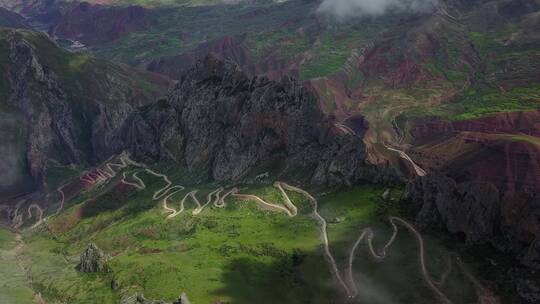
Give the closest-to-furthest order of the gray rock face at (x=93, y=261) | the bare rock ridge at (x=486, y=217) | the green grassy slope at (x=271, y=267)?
the bare rock ridge at (x=486, y=217) < the green grassy slope at (x=271, y=267) < the gray rock face at (x=93, y=261)

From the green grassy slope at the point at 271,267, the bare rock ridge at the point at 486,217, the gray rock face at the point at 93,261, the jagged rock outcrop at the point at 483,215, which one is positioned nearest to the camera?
the bare rock ridge at the point at 486,217

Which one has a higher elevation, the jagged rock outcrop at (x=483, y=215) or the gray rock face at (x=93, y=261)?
the jagged rock outcrop at (x=483, y=215)

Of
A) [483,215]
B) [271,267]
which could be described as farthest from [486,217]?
[271,267]

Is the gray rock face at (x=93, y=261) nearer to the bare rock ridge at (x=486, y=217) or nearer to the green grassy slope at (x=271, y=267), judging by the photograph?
the green grassy slope at (x=271, y=267)

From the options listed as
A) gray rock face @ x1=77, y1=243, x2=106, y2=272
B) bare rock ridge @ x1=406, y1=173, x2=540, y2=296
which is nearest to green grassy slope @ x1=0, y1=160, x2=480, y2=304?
gray rock face @ x1=77, y1=243, x2=106, y2=272

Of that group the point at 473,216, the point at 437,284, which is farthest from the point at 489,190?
the point at 437,284

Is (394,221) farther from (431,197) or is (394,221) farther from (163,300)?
(163,300)

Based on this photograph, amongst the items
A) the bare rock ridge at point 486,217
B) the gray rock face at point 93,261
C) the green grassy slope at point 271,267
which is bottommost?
the gray rock face at point 93,261

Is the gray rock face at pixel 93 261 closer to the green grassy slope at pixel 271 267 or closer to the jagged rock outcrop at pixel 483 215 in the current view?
the green grassy slope at pixel 271 267

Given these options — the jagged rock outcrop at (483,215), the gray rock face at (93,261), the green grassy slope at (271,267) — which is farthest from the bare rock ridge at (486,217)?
the gray rock face at (93,261)

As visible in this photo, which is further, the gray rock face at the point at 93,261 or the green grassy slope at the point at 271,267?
the gray rock face at the point at 93,261

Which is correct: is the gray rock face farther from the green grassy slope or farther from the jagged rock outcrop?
Answer: the jagged rock outcrop
